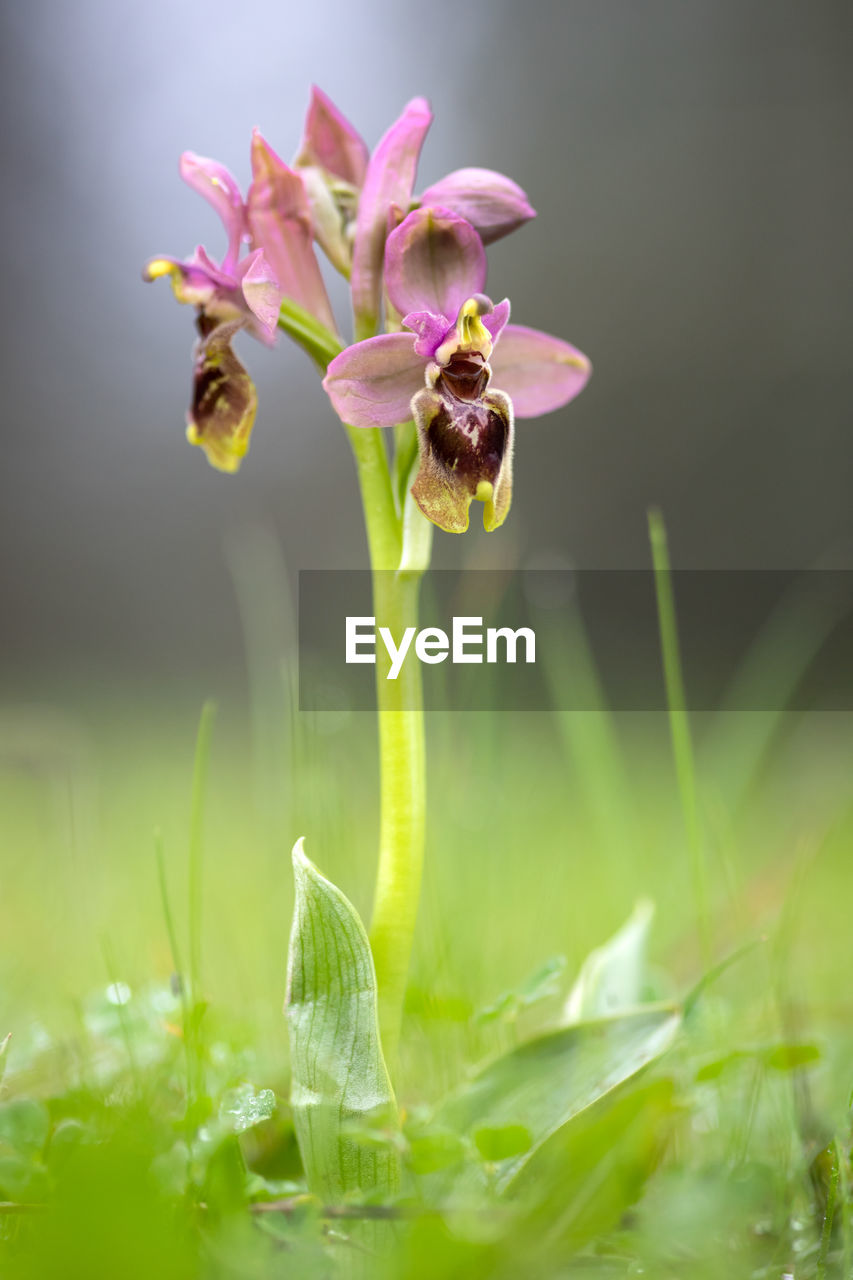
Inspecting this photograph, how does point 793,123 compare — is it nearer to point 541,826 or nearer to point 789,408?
point 789,408

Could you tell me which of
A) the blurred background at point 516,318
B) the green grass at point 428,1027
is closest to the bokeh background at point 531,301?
the blurred background at point 516,318

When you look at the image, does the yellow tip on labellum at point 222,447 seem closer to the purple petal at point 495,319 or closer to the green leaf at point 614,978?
the purple petal at point 495,319

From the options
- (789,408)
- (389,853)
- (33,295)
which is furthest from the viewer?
(33,295)

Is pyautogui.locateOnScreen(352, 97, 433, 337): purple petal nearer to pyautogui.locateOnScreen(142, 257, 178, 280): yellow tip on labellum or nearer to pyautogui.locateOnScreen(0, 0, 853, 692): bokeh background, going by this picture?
pyautogui.locateOnScreen(142, 257, 178, 280): yellow tip on labellum

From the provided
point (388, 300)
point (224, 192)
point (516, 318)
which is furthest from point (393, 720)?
point (516, 318)

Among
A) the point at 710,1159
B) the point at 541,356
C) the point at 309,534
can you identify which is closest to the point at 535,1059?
the point at 710,1159

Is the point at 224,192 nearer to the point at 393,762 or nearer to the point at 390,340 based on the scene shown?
the point at 390,340

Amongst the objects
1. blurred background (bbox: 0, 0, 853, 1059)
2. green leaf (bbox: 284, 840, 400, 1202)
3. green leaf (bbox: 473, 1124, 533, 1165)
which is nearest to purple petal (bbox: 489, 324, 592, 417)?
green leaf (bbox: 284, 840, 400, 1202)
